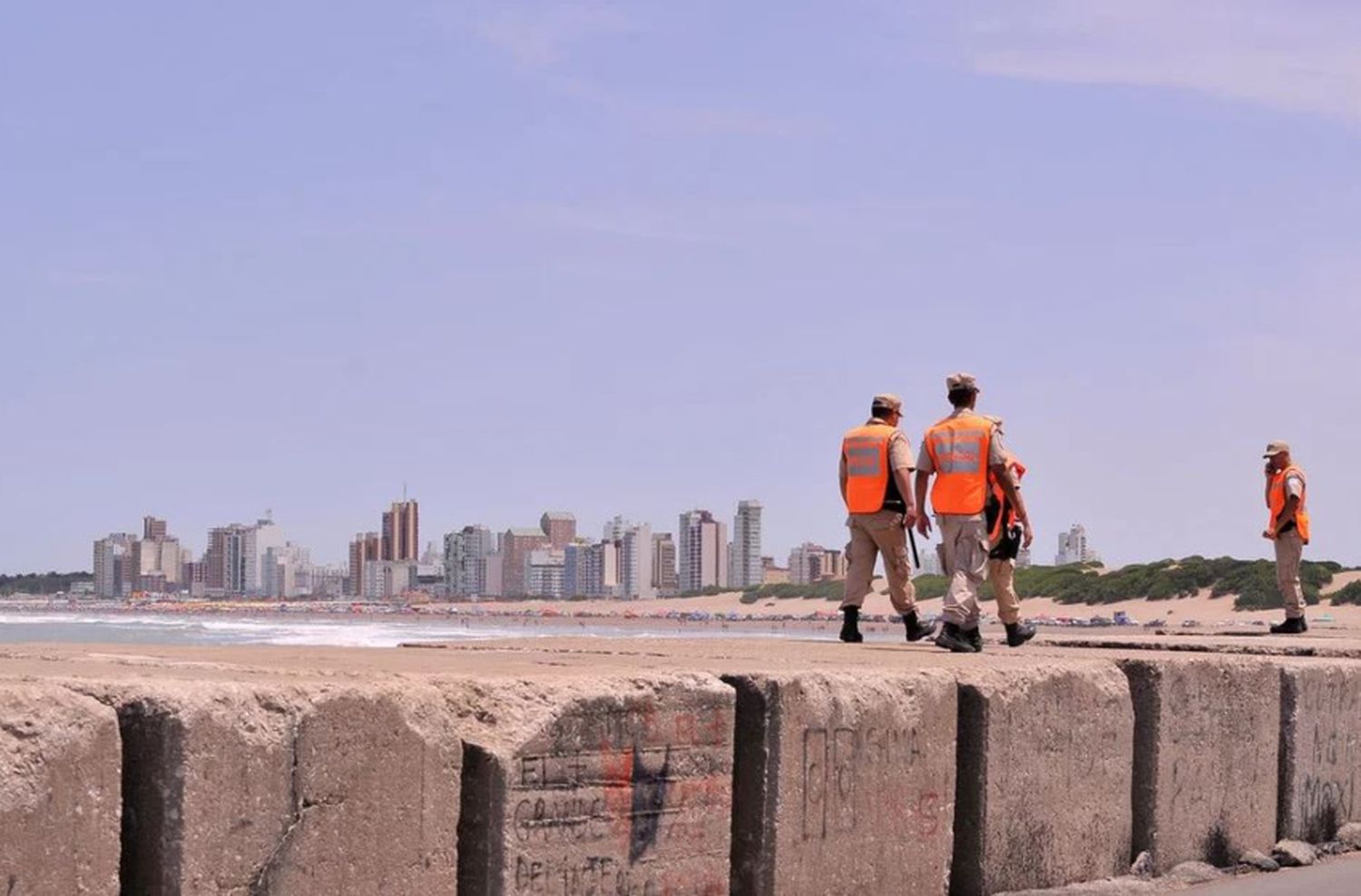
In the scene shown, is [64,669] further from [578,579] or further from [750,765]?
[578,579]

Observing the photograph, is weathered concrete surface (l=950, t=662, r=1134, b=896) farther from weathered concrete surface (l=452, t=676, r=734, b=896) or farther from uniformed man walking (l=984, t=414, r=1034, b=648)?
uniformed man walking (l=984, t=414, r=1034, b=648)

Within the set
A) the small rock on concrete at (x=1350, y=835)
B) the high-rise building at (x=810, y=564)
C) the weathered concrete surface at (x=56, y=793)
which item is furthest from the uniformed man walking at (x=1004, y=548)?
the high-rise building at (x=810, y=564)

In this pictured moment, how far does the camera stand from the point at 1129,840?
7.46 meters

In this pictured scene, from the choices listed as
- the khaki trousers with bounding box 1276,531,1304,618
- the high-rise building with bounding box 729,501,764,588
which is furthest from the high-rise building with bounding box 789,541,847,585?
the khaki trousers with bounding box 1276,531,1304,618

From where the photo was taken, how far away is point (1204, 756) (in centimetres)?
783

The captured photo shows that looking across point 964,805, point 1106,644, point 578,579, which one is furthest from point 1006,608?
point 578,579

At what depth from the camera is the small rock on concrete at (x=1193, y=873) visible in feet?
24.6

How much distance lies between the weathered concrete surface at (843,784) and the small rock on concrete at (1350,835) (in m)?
3.18

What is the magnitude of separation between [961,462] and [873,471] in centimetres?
89

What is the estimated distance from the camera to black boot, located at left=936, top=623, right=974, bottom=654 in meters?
9.11

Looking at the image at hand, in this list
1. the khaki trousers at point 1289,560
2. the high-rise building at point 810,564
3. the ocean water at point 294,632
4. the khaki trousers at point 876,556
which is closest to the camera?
the khaki trousers at point 876,556

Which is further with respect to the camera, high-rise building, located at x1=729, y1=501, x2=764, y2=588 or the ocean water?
high-rise building, located at x1=729, y1=501, x2=764, y2=588

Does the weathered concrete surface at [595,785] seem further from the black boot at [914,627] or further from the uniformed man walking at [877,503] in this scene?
the black boot at [914,627]

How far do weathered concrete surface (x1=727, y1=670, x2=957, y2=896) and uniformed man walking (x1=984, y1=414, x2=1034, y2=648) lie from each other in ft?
11.1
